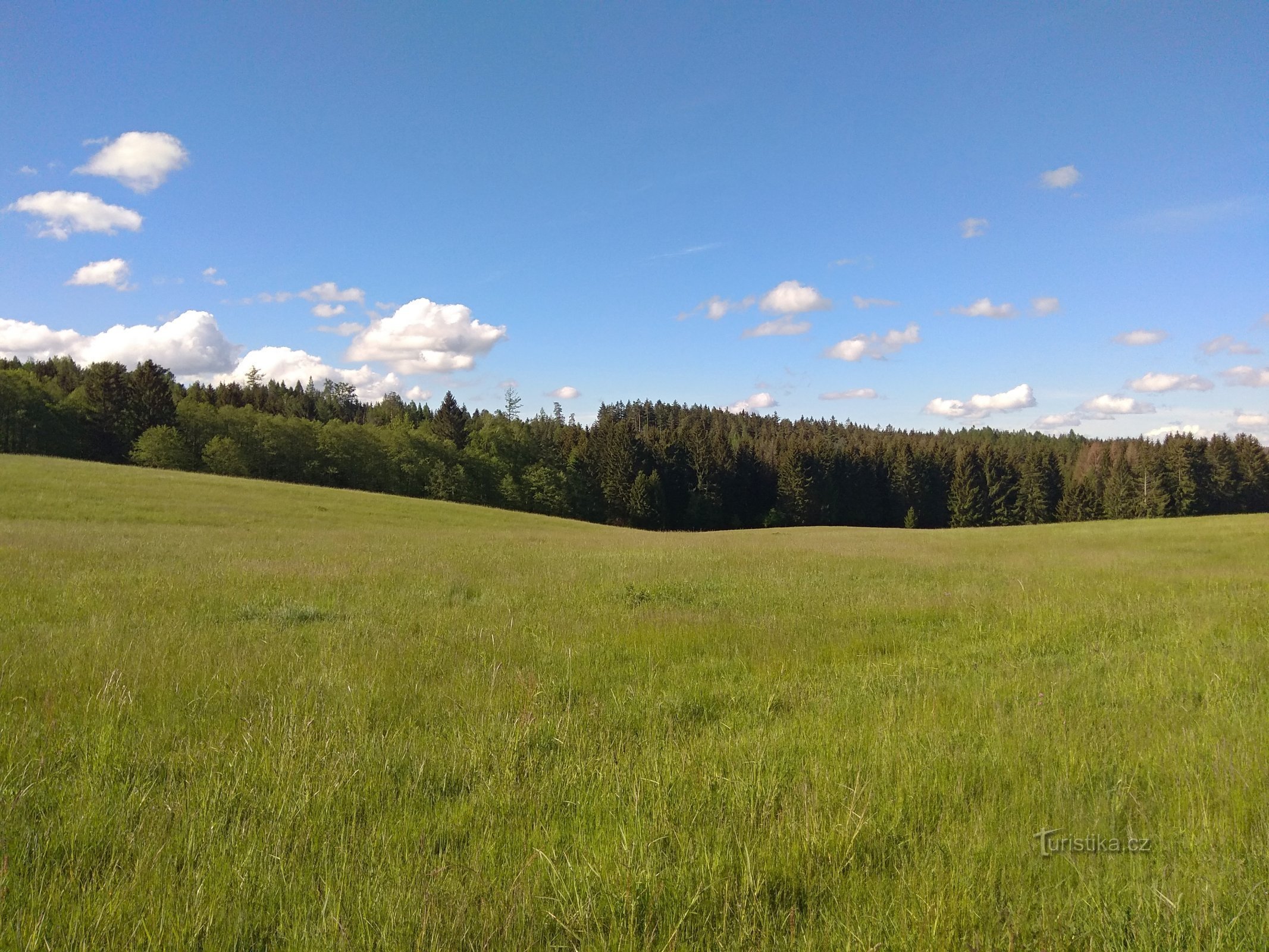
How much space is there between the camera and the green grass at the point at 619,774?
2.65 m

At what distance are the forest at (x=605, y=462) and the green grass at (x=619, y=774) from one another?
79388mm

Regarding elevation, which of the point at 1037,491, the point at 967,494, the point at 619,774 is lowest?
the point at 619,774

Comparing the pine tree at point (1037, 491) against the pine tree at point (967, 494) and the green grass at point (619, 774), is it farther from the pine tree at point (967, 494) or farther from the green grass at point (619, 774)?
the green grass at point (619, 774)

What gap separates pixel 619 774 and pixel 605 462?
3542 inches

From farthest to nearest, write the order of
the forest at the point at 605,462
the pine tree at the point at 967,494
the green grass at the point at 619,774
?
the pine tree at the point at 967,494, the forest at the point at 605,462, the green grass at the point at 619,774

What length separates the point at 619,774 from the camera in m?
3.85

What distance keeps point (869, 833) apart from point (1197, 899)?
1.36 metres

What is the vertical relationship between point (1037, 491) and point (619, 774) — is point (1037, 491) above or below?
above

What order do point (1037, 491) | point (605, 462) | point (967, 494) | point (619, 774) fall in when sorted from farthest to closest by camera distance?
1. point (1037, 491)
2. point (967, 494)
3. point (605, 462)
4. point (619, 774)

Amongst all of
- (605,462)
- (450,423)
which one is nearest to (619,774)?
(605,462)

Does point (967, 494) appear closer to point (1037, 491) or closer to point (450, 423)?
point (1037, 491)

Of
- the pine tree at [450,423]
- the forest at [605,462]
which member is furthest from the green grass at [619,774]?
the pine tree at [450,423]

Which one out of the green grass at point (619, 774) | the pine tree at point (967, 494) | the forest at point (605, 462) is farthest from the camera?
the pine tree at point (967, 494)

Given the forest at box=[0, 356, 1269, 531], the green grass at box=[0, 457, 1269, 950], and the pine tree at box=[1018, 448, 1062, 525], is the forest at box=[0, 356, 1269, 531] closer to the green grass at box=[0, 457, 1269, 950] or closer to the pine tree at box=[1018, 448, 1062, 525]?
the pine tree at box=[1018, 448, 1062, 525]
